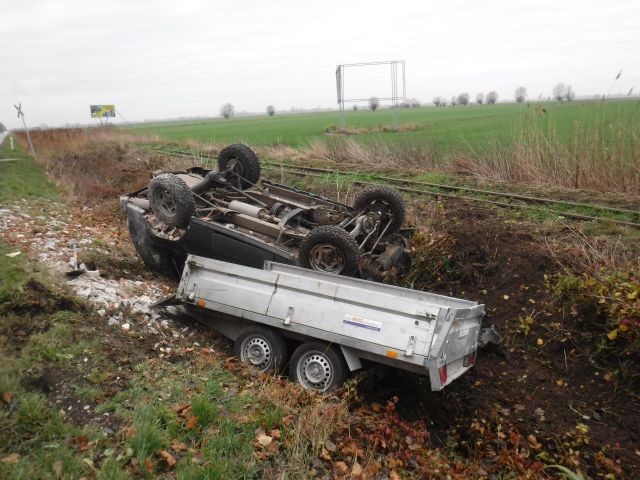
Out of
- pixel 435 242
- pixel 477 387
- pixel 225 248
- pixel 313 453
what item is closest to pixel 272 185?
pixel 225 248

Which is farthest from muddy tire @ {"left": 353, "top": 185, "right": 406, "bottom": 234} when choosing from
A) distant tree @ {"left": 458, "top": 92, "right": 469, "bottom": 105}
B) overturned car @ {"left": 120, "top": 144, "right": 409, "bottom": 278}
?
distant tree @ {"left": 458, "top": 92, "right": 469, "bottom": 105}

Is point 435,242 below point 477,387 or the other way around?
the other way around

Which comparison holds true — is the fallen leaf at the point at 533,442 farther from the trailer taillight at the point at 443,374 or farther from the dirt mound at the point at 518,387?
the trailer taillight at the point at 443,374

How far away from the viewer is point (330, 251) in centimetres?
608

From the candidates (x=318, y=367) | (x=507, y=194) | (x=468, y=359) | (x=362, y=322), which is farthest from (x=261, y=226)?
(x=507, y=194)

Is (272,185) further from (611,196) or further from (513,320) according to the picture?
(611,196)

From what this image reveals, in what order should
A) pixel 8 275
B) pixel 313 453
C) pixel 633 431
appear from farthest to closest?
pixel 8 275 → pixel 633 431 → pixel 313 453

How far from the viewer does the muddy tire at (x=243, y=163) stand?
8.65 meters

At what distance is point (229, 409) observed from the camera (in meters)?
4.37

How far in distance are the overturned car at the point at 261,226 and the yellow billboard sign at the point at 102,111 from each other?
21356 millimetres

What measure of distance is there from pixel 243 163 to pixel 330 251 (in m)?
3.22

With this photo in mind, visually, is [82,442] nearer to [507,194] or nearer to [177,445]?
[177,445]

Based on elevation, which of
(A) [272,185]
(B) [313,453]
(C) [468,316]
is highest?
(A) [272,185]

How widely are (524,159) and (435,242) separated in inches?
201
